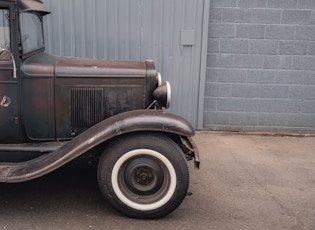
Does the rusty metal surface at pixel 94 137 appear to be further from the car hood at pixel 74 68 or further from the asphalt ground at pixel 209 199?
the car hood at pixel 74 68

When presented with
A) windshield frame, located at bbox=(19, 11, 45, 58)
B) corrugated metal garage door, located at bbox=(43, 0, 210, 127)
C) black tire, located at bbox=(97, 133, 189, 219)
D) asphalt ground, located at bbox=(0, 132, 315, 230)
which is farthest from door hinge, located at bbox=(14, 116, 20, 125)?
corrugated metal garage door, located at bbox=(43, 0, 210, 127)

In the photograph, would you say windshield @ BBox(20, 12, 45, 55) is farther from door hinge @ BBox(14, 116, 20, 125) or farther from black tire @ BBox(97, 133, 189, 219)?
black tire @ BBox(97, 133, 189, 219)

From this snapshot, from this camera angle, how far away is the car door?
3412mm

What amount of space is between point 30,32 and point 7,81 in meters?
0.64

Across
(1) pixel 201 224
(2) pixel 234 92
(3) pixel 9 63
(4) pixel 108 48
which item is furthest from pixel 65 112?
(2) pixel 234 92

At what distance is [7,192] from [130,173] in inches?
55.5

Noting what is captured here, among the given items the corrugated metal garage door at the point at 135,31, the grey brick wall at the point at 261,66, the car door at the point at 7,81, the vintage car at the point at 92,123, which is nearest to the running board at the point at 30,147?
the vintage car at the point at 92,123

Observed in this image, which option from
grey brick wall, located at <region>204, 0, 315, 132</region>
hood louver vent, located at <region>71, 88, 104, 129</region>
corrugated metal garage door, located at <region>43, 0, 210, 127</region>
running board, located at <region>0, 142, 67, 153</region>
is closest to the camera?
running board, located at <region>0, 142, 67, 153</region>

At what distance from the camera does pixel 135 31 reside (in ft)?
19.3

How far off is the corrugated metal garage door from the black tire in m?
2.84

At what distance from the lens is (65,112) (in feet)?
12.3

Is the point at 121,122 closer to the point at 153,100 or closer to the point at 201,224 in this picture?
the point at 153,100

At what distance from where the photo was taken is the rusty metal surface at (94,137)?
324 cm

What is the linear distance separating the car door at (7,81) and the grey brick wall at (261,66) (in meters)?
3.41
